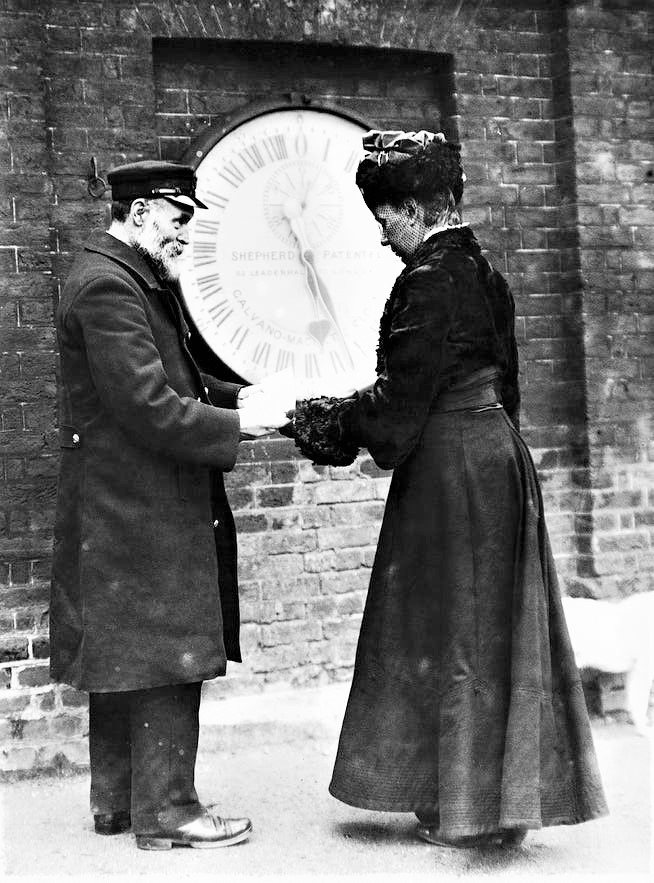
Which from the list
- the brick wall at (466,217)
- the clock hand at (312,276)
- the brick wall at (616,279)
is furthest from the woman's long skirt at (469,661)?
the brick wall at (616,279)

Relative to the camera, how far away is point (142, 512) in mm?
3674

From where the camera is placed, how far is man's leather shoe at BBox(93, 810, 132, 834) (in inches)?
154

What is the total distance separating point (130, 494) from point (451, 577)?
98 cm

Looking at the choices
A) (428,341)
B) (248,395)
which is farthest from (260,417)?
(428,341)

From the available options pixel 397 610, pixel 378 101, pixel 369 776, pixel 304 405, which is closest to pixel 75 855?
pixel 369 776

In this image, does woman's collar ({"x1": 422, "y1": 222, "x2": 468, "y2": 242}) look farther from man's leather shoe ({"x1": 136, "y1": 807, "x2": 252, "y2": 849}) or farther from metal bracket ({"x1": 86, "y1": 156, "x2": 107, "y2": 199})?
man's leather shoe ({"x1": 136, "y1": 807, "x2": 252, "y2": 849})

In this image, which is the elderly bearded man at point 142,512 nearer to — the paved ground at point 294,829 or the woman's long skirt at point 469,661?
the paved ground at point 294,829

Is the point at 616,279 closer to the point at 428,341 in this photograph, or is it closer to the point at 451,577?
the point at 428,341

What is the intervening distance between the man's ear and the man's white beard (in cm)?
3

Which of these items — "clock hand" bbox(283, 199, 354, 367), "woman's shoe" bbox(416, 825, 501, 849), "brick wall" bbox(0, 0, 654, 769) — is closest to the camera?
"woman's shoe" bbox(416, 825, 501, 849)

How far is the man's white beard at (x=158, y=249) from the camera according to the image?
3.80m

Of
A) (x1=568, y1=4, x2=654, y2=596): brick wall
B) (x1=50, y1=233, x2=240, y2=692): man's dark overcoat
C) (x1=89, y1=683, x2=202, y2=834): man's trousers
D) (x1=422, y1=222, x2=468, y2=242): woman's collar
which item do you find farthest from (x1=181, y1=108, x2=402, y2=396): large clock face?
(x1=89, y1=683, x2=202, y2=834): man's trousers

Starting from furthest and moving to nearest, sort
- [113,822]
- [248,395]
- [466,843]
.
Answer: [248,395], [113,822], [466,843]

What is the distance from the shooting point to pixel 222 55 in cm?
502
